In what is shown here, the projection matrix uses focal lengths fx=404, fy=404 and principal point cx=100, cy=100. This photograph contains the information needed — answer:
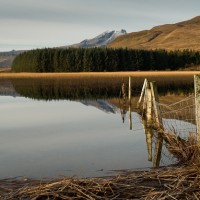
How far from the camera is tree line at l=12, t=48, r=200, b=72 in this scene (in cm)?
14025

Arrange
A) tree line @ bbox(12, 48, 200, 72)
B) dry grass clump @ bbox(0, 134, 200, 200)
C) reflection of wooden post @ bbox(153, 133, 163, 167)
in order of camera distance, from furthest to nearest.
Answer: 1. tree line @ bbox(12, 48, 200, 72)
2. reflection of wooden post @ bbox(153, 133, 163, 167)
3. dry grass clump @ bbox(0, 134, 200, 200)

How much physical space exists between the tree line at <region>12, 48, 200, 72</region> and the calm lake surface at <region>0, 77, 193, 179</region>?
10923cm

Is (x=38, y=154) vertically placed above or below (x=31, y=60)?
below

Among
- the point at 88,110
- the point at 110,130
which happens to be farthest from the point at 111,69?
the point at 110,130

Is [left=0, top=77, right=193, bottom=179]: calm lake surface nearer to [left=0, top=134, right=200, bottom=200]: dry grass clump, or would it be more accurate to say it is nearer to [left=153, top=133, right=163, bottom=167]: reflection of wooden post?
[left=153, top=133, right=163, bottom=167]: reflection of wooden post

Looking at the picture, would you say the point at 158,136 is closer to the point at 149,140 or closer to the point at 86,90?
the point at 149,140

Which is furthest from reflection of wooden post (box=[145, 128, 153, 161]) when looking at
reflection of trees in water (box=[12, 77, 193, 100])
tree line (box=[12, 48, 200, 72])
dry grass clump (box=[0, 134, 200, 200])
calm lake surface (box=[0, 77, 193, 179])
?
tree line (box=[12, 48, 200, 72])

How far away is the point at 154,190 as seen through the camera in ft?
31.9

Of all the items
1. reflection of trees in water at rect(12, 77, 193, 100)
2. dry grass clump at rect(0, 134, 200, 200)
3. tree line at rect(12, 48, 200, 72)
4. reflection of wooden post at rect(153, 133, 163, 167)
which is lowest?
reflection of wooden post at rect(153, 133, 163, 167)

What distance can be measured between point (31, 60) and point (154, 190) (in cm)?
14367

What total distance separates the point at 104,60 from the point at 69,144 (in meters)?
123

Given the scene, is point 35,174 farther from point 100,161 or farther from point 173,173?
point 173,173

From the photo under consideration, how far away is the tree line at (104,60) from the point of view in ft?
460

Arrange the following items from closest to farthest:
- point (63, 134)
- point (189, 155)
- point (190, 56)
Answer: point (189, 155) → point (63, 134) → point (190, 56)
